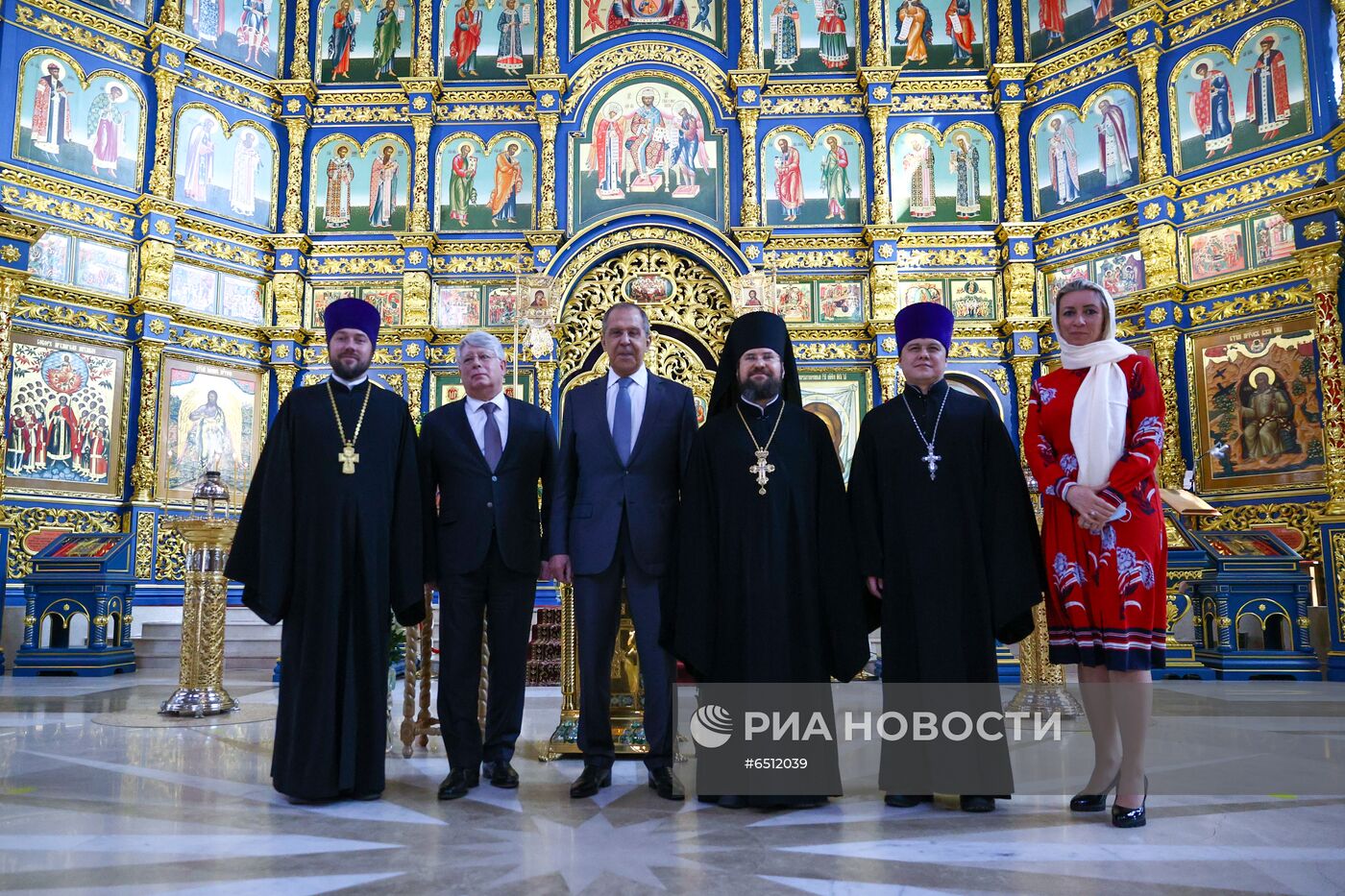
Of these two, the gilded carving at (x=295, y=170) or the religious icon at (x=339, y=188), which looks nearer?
the gilded carving at (x=295, y=170)

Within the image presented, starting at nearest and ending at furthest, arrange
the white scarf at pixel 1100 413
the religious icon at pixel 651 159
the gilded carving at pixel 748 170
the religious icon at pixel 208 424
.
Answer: the white scarf at pixel 1100 413 < the religious icon at pixel 208 424 < the gilded carving at pixel 748 170 < the religious icon at pixel 651 159

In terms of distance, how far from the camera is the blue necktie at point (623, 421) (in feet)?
11.9

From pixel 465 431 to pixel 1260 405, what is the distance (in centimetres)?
913

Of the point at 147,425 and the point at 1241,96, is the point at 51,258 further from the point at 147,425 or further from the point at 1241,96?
the point at 1241,96

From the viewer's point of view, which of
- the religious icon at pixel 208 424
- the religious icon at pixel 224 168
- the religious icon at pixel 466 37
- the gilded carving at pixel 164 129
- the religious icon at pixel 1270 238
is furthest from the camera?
the religious icon at pixel 466 37

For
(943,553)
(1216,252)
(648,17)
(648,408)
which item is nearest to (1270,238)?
(1216,252)

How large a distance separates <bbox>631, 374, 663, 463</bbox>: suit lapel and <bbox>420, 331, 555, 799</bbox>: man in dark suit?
45cm

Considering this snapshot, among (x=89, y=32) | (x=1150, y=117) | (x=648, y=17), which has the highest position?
(x=648, y=17)

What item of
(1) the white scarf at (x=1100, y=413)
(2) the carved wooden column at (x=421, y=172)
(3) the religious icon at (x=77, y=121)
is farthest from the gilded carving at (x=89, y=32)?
(1) the white scarf at (x=1100, y=413)

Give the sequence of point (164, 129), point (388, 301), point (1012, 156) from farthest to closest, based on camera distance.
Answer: point (388, 301) < point (1012, 156) < point (164, 129)

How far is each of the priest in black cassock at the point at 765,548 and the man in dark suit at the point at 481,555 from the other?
2.10 feet

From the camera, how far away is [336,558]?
338 centimetres

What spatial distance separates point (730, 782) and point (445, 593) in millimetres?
1295

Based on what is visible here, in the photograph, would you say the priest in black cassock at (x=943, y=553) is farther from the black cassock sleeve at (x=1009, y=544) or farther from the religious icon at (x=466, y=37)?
the religious icon at (x=466, y=37)
